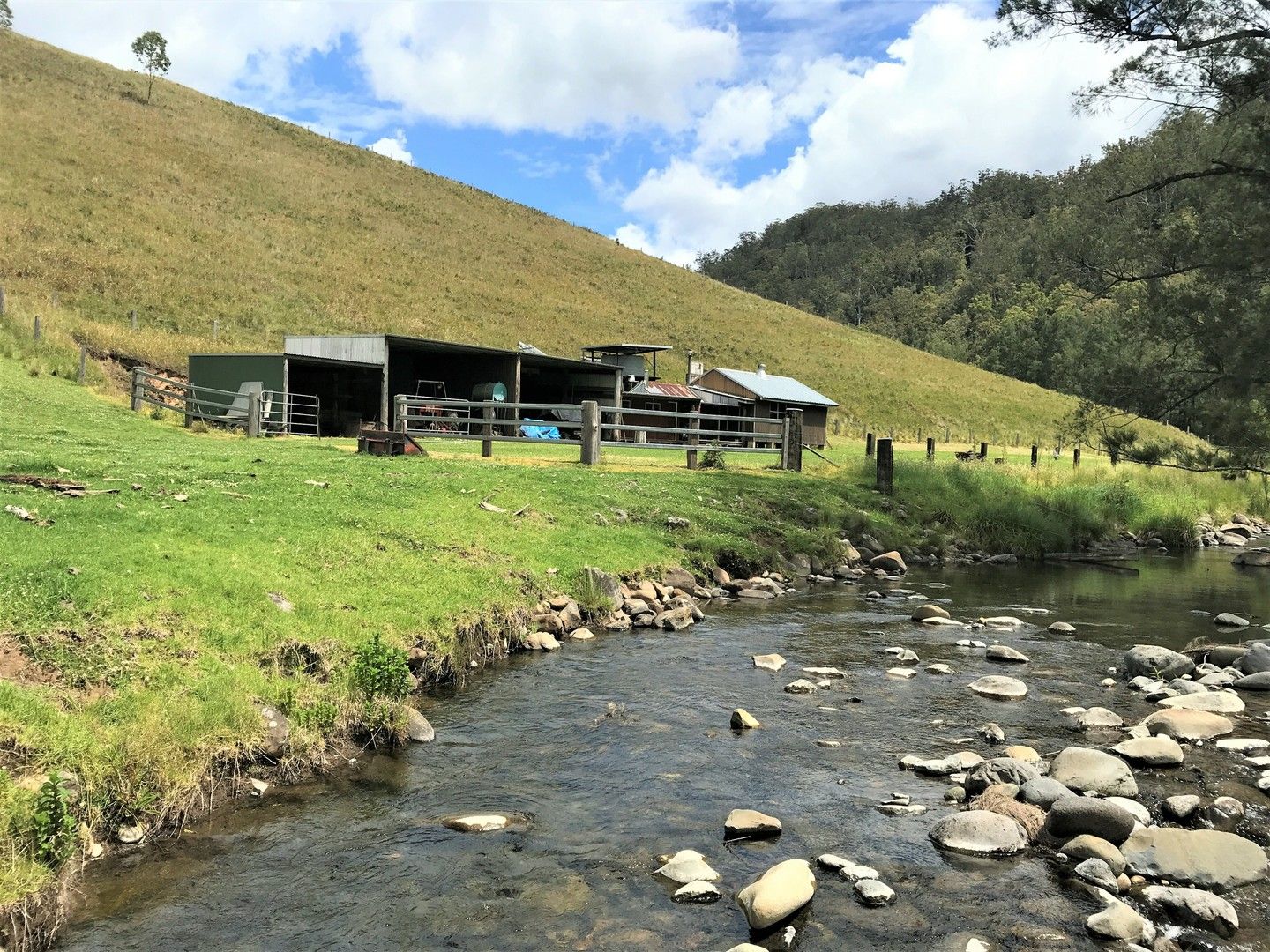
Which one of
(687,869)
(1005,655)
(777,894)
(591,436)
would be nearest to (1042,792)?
(777,894)

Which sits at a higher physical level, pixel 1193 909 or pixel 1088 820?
pixel 1088 820

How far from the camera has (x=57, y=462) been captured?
41.6ft

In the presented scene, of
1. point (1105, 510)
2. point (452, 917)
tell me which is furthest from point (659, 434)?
point (452, 917)

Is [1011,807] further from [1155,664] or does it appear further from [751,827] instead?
[1155,664]

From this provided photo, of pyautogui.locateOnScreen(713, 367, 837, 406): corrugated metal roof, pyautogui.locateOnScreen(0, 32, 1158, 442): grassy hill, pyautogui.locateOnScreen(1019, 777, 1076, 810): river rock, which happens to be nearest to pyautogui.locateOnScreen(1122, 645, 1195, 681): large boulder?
pyautogui.locateOnScreen(1019, 777, 1076, 810): river rock

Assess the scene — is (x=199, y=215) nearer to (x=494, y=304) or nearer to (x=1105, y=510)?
(x=494, y=304)

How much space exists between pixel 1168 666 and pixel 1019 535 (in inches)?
446

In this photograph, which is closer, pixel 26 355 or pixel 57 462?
pixel 57 462

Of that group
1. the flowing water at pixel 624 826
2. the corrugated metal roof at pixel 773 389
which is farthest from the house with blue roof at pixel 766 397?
the flowing water at pixel 624 826

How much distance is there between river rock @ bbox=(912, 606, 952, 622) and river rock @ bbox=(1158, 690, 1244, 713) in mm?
4046

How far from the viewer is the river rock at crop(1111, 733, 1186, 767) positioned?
7.10 meters

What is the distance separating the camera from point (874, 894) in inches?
200

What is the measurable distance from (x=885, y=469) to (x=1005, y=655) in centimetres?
1119

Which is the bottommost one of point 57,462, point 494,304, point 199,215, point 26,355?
point 57,462
